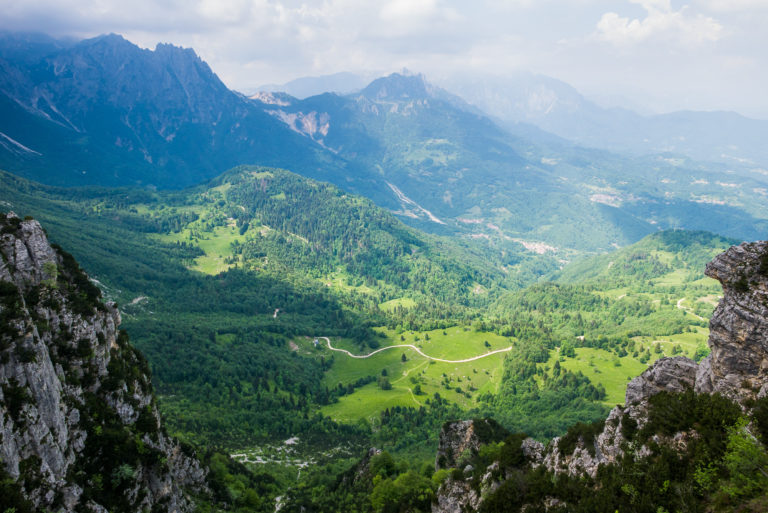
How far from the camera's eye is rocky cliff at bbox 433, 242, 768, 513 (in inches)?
1185

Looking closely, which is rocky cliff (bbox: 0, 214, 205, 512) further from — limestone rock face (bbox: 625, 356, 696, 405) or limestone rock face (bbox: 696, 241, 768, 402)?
limestone rock face (bbox: 696, 241, 768, 402)

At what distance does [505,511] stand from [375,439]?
103m

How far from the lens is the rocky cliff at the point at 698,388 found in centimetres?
3009

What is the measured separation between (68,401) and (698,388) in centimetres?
5533

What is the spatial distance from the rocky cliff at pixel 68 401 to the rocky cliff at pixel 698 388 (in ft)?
116

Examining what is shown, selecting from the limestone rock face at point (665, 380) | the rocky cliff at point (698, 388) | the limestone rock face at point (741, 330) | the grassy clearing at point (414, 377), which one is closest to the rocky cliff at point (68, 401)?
the rocky cliff at point (698, 388)

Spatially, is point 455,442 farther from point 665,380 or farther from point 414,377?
point 414,377

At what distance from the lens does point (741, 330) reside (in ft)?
104

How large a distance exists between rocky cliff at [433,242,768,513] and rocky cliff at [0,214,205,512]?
116 feet

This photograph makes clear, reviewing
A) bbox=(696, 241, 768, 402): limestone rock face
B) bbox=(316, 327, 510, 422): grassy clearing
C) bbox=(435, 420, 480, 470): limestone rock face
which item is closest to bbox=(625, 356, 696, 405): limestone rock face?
bbox=(696, 241, 768, 402): limestone rock face

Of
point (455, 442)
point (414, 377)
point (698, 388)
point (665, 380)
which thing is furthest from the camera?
point (414, 377)

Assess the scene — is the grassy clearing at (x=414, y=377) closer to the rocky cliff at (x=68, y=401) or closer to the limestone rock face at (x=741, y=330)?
the rocky cliff at (x=68, y=401)

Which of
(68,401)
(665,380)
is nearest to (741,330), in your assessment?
(665,380)

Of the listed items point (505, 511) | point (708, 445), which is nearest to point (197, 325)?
point (505, 511)
